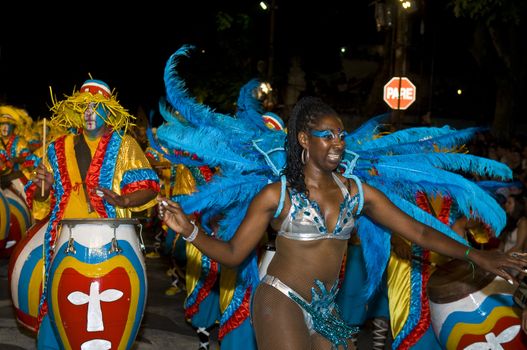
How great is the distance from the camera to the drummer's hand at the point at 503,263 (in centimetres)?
384

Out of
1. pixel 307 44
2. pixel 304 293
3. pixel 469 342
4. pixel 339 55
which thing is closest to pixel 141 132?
pixel 469 342

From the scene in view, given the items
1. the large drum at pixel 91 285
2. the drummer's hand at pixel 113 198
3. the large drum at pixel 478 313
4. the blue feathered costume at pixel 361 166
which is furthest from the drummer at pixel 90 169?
the large drum at pixel 478 313

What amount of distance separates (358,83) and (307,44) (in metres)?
3.32

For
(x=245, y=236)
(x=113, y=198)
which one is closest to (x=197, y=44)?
(x=113, y=198)

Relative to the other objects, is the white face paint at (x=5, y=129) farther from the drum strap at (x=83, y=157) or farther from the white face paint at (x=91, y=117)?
the white face paint at (x=91, y=117)

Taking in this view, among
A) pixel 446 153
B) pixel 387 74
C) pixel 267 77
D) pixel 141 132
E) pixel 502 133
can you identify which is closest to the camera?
pixel 446 153

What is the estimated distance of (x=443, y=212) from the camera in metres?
6.25

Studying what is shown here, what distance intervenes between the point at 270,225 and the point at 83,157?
1.74 m

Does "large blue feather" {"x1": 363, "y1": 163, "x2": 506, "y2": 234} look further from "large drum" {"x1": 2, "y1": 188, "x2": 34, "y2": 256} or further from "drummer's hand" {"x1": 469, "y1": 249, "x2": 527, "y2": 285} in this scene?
"large drum" {"x1": 2, "y1": 188, "x2": 34, "y2": 256}

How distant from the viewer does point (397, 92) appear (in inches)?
601

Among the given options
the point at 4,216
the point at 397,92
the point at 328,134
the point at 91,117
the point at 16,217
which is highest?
the point at 328,134

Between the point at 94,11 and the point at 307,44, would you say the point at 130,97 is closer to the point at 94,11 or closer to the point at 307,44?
the point at 94,11

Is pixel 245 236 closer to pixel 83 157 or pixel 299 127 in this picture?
Result: pixel 299 127

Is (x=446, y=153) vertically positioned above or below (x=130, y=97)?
above
